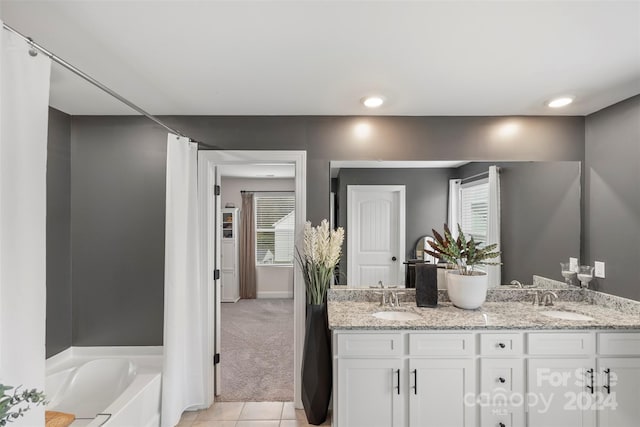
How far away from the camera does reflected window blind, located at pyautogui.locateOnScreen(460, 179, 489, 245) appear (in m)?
2.63

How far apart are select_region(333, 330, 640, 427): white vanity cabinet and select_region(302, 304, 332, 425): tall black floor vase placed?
1.12 ft

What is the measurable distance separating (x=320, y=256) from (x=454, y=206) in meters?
1.17

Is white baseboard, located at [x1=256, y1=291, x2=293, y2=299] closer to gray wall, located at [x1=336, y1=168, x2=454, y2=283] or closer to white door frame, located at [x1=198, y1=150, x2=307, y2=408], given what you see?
white door frame, located at [x1=198, y1=150, x2=307, y2=408]

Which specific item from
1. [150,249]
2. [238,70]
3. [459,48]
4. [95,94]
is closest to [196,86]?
[238,70]

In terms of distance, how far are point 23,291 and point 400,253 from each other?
2282 mm

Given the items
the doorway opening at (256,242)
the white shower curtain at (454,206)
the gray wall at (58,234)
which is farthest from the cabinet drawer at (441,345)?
the doorway opening at (256,242)

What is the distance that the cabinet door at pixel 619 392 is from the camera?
2.04 metres

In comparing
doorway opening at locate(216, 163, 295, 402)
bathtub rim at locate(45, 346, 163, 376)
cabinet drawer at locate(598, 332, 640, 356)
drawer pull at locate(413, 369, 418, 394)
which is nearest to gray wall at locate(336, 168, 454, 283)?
drawer pull at locate(413, 369, 418, 394)

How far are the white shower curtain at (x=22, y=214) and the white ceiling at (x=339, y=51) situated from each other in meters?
0.37

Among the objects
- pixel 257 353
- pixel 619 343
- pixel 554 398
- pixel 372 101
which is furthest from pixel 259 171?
pixel 619 343

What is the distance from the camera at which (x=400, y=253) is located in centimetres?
266

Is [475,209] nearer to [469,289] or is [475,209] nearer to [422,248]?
[422,248]

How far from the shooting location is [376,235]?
267cm

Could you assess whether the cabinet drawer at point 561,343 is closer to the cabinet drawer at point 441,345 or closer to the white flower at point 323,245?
the cabinet drawer at point 441,345
